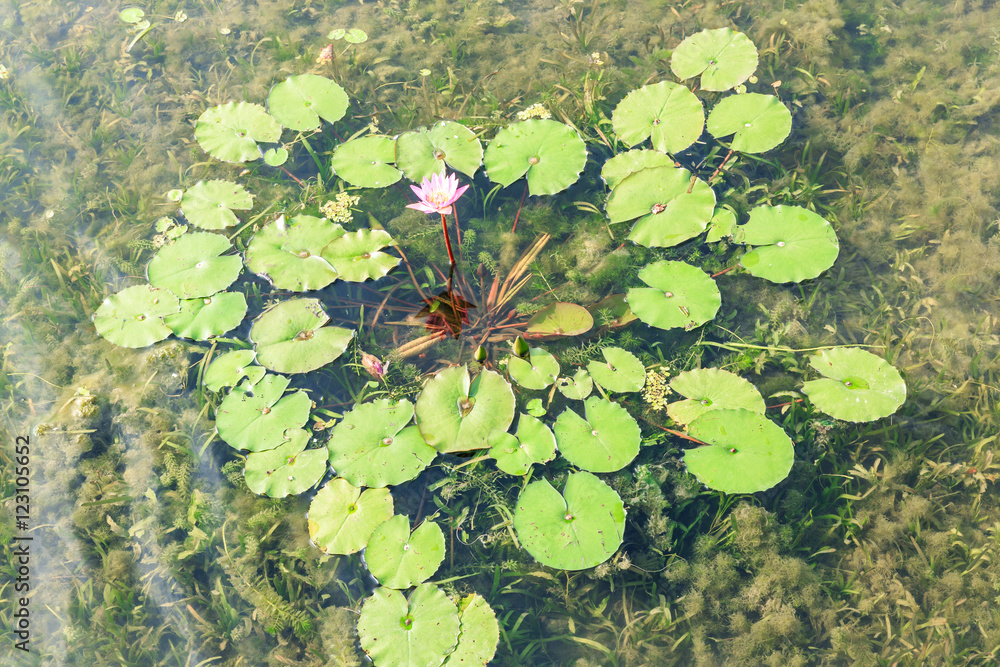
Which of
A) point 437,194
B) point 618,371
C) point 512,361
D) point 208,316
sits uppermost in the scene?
point 437,194

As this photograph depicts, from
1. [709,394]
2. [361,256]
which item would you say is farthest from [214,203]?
[709,394]

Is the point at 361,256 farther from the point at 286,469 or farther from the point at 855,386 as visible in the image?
the point at 855,386

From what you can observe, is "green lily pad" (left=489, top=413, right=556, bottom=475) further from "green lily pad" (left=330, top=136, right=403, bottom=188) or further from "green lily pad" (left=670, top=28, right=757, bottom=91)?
"green lily pad" (left=670, top=28, right=757, bottom=91)

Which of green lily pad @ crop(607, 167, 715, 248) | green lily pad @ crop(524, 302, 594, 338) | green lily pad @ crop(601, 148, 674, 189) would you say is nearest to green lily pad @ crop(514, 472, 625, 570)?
green lily pad @ crop(524, 302, 594, 338)

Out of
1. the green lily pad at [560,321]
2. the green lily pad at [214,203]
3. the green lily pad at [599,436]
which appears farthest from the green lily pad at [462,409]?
the green lily pad at [214,203]

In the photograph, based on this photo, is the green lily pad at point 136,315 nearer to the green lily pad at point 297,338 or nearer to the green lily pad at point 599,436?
the green lily pad at point 297,338

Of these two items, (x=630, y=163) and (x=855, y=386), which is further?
(x=630, y=163)
